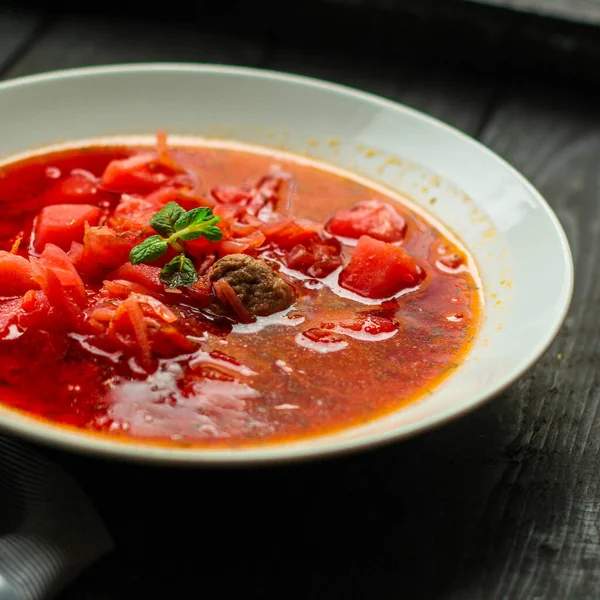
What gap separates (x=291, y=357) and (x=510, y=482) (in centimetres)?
88

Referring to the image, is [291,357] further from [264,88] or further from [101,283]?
[264,88]

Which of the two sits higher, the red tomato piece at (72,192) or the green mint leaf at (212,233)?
the red tomato piece at (72,192)

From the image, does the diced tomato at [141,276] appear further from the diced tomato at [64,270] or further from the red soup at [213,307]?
the diced tomato at [64,270]

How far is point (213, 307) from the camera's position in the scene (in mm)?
3523

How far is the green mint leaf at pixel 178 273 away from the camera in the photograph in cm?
354

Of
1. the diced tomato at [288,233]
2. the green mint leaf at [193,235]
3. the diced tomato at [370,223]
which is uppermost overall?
the diced tomato at [370,223]

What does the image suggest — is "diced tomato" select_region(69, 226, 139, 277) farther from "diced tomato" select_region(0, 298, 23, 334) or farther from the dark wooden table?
the dark wooden table

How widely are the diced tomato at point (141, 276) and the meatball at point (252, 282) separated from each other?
0.68 feet

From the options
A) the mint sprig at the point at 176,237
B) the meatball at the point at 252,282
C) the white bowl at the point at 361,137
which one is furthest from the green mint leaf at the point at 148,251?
the white bowl at the point at 361,137

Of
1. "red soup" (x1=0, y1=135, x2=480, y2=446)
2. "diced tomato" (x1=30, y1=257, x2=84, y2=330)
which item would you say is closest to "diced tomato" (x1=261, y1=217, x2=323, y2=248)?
"red soup" (x1=0, y1=135, x2=480, y2=446)

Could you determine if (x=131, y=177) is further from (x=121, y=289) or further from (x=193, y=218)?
(x=121, y=289)

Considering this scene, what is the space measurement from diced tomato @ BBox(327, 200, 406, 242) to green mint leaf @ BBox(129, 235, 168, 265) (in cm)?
92

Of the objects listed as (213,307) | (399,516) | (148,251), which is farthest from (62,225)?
(399,516)

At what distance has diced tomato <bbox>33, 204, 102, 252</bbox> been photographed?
3826 millimetres
